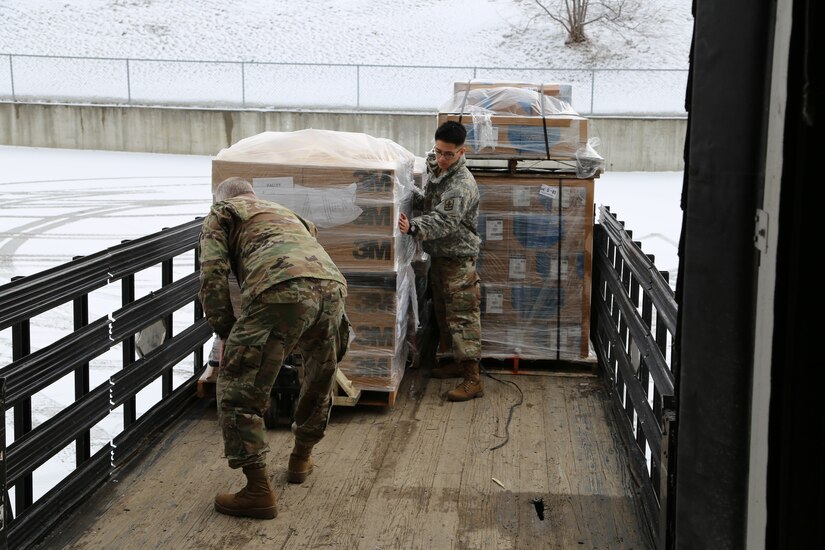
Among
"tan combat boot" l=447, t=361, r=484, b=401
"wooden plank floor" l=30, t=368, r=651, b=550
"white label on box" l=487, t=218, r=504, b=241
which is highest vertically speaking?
"white label on box" l=487, t=218, r=504, b=241

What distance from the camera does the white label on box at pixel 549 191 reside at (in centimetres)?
682

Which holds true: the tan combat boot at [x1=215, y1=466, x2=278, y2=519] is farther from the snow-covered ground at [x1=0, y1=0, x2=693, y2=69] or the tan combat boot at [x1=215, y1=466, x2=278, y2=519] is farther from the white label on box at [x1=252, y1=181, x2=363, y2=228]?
the snow-covered ground at [x1=0, y1=0, x2=693, y2=69]

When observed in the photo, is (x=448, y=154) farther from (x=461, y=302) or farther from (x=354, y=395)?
(x=354, y=395)

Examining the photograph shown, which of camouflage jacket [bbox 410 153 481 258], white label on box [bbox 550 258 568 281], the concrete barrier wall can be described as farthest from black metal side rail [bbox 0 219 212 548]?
the concrete barrier wall

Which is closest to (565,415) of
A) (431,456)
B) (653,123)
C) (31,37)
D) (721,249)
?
(431,456)

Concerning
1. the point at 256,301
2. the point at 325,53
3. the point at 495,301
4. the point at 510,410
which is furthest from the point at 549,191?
the point at 325,53

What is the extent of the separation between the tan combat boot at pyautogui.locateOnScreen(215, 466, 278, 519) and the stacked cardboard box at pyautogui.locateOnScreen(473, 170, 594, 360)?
2.91m

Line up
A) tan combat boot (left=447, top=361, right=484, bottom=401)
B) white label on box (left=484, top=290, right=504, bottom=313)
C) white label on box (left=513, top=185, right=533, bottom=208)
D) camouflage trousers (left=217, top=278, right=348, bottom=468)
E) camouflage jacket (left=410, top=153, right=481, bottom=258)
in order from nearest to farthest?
camouflage trousers (left=217, top=278, right=348, bottom=468), camouflage jacket (left=410, top=153, right=481, bottom=258), tan combat boot (left=447, top=361, right=484, bottom=401), white label on box (left=513, top=185, right=533, bottom=208), white label on box (left=484, top=290, right=504, bottom=313)

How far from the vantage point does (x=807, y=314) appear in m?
1.31

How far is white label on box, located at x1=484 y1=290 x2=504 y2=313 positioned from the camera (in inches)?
275

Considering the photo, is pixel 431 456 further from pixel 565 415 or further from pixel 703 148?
pixel 703 148

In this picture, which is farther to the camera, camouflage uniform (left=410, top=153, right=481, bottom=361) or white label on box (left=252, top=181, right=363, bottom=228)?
camouflage uniform (left=410, top=153, right=481, bottom=361)

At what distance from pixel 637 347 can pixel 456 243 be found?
193 cm

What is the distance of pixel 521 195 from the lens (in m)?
6.87
